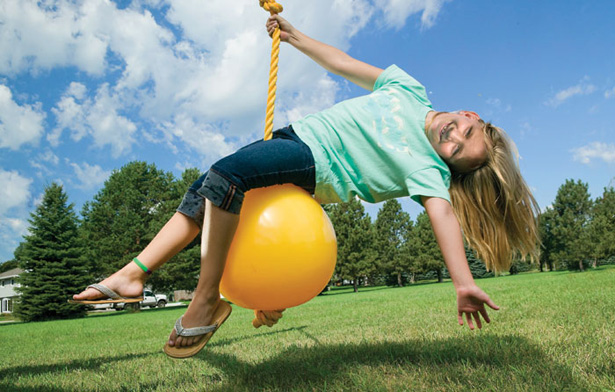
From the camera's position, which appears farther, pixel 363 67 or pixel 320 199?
pixel 363 67

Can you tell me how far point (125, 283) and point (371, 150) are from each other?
164cm

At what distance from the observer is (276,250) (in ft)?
7.04

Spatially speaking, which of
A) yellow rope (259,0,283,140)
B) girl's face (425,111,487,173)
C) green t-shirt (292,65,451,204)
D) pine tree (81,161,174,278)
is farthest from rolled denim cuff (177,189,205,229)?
pine tree (81,161,174,278)

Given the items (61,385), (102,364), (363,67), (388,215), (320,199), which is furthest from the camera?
(388,215)

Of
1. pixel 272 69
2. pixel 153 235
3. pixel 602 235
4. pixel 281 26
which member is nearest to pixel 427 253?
pixel 602 235

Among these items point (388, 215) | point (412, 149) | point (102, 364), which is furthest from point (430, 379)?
point (388, 215)

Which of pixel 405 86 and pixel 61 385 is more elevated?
pixel 405 86

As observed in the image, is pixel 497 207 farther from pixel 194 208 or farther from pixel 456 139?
pixel 194 208

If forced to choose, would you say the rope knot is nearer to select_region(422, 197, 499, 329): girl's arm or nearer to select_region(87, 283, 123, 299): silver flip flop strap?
select_region(422, 197, 499, 329): girl's arm

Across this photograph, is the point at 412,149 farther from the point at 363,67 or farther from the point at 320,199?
the point at 363,67

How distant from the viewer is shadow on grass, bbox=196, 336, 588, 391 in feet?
7.39

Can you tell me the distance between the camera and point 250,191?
2326 millimetres

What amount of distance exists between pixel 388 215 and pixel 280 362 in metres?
43.9

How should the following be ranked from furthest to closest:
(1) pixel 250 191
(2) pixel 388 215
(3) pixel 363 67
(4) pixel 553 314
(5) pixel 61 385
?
(2) pixel 388 215, (4) pixel 553 314, (5) pixel 61 385, (3) pixel 363 67, (1) pixel 250 191
